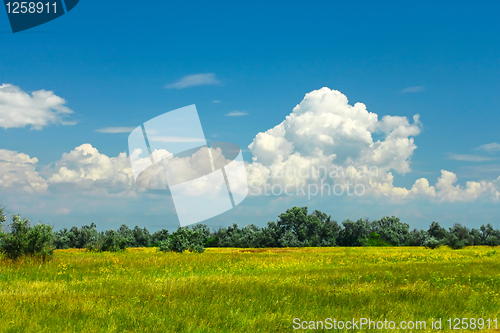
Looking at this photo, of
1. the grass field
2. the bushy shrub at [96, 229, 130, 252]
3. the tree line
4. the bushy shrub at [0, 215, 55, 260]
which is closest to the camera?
the grass field

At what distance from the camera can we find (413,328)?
784 centimetres

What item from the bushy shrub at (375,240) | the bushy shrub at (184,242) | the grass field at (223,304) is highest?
the grass field at (223,304)

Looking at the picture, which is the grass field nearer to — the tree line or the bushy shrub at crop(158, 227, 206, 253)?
the bushy shrub at crop(158, 227, 206, 253)

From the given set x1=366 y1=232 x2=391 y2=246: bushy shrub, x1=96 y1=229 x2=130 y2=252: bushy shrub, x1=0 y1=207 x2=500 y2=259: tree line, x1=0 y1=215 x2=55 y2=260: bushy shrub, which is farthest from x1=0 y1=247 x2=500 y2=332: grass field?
x1=366 y1=232 x2=391 y2=246: bushy shrub

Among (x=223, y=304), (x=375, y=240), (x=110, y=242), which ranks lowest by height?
(x=375, y=240)

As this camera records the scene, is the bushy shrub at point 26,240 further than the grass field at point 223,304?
Yes

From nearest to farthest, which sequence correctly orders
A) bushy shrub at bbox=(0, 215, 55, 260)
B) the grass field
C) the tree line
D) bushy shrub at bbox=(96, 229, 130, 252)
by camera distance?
1. the grass field
2. bushy shrub at bbox=(0, 215, 55, 260)
3. bushy shrub at bbox=(96, 229, 130, 252)
4. the tree line

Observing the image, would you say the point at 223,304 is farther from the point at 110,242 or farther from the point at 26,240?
the point at 110,242

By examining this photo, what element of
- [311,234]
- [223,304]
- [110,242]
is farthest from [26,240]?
[311,234]

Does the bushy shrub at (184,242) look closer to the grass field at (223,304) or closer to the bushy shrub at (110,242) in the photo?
the bushy shrub at (110,242)

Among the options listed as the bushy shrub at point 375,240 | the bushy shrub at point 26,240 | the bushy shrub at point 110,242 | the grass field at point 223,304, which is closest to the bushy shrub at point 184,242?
the bushy shrub at point 110,242

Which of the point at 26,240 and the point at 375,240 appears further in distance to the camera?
the point at 375,240

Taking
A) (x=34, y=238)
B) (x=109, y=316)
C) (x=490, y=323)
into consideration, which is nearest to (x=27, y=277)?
(x=34, y=238)

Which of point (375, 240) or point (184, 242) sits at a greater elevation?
point (184, 242)
